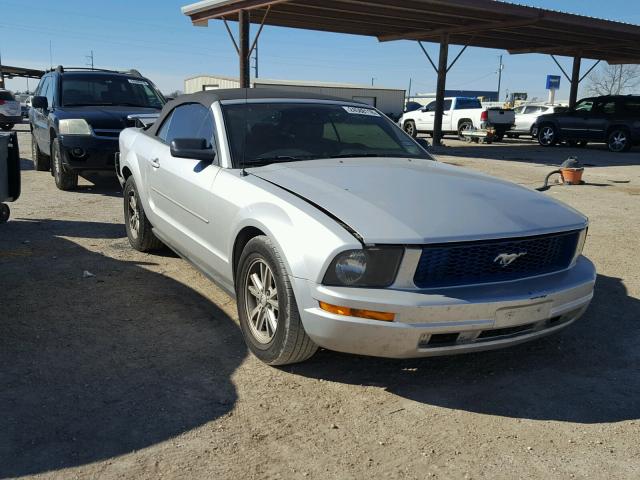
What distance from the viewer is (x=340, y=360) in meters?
3.63

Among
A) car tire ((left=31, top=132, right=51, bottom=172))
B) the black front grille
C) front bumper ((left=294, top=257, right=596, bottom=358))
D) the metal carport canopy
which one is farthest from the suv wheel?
front bumper ((left=294, top=257, right=596, bottom=358))

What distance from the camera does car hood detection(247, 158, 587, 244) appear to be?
2986 mm

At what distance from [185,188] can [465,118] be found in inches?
863

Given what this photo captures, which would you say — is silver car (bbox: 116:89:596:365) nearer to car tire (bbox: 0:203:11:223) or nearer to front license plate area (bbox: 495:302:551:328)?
front license plate area (bbox: 495:302:551:328)

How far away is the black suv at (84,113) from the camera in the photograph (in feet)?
28.5

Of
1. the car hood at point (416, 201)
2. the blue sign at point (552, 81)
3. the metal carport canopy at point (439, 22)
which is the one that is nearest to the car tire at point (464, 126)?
the metal carport canopy at point (439, 22)

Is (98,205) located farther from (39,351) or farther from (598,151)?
(598,151)

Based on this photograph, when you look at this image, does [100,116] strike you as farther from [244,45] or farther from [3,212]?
[244,45]

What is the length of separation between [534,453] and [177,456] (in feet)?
5.24

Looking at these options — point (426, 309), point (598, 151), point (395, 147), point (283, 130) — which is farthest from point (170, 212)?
point (598, 151)

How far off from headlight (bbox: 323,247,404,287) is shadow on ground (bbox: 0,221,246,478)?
0.88 meters

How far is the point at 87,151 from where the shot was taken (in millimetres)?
8648

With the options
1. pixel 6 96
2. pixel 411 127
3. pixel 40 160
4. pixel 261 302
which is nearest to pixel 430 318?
pixel 261 302

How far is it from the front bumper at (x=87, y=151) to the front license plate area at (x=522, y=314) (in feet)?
22.8
